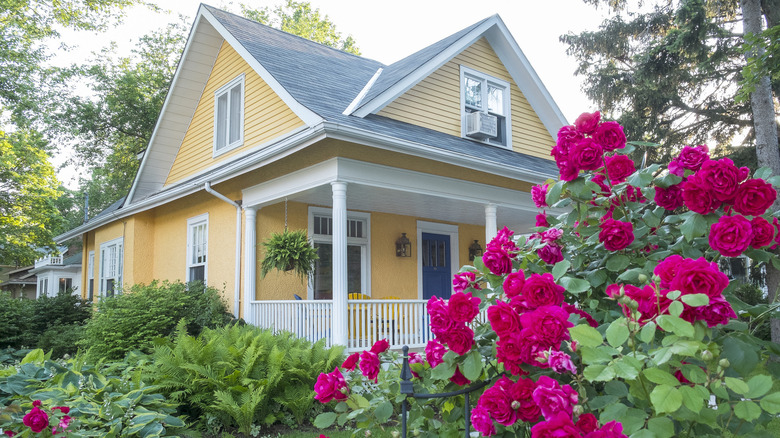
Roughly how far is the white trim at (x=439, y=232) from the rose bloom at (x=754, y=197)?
1001 cm

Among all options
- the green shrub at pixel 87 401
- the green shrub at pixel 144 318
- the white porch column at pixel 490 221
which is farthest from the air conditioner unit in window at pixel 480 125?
the green shrub at pixel 87 401

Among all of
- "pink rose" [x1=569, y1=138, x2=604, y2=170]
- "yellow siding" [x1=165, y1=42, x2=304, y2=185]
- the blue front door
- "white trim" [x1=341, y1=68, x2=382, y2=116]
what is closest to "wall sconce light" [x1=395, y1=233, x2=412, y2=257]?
the blue front door

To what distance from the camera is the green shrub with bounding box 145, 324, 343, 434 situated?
5.23 meters

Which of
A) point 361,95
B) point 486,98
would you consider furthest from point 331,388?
point 486,98

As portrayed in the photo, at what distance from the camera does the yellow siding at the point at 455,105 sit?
9984 millimetres

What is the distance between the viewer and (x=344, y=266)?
754 centimetres

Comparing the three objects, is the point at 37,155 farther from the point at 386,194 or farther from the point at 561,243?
the point at 561,243

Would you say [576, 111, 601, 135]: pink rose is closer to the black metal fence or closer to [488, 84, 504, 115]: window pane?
the black metal fence

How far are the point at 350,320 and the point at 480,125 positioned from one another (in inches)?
196

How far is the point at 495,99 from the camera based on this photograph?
12.0m

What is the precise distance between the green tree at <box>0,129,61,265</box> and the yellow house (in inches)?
254

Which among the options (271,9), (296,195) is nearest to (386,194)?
(296,195)

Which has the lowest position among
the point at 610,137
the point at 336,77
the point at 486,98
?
the point at 610,137

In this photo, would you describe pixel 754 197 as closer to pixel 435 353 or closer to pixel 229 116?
pixel 435 353
